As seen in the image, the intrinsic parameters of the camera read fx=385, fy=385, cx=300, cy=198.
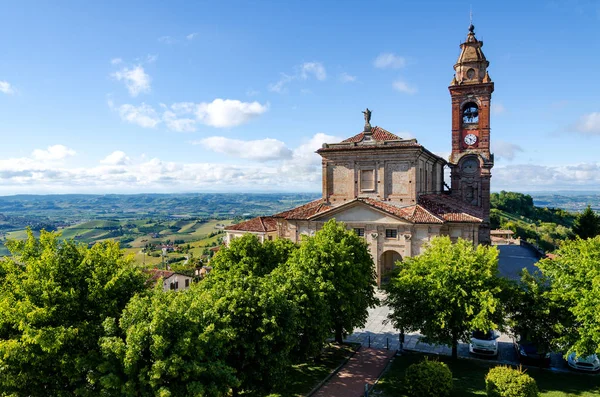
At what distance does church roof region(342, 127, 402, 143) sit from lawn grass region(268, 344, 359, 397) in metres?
24.8

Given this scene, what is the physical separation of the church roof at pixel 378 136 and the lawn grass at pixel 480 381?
1024 inches

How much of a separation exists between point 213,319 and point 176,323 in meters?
1.59

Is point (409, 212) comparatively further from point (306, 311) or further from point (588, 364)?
point (306, 311)

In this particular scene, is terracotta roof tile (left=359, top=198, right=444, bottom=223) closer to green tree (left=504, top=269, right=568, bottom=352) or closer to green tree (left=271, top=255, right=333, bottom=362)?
green tree (left=504, top=269, right=568, bottom=352)

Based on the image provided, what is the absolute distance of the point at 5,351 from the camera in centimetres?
1319

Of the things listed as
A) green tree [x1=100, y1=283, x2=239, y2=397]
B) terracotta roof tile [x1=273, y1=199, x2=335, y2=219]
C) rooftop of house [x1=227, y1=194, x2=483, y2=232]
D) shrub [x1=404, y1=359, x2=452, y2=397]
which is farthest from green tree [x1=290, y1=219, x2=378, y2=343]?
terracotta roof tile [x1=273, y1=199, x2=335, y2=219]

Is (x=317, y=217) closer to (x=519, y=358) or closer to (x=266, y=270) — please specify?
(x=266, y=270)

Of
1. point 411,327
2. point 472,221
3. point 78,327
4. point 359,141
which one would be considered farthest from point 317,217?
point 78,327

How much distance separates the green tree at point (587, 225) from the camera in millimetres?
64438

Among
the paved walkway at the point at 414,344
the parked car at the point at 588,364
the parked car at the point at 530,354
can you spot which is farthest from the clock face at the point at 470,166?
the parked car at the point at 588,364

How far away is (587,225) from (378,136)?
46135 mm

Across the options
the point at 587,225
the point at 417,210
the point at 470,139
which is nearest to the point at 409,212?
the point at 417,210

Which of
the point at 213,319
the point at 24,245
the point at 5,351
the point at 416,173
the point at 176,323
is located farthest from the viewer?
the point at 416,173

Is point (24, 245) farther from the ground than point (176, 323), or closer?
farther from the ground
